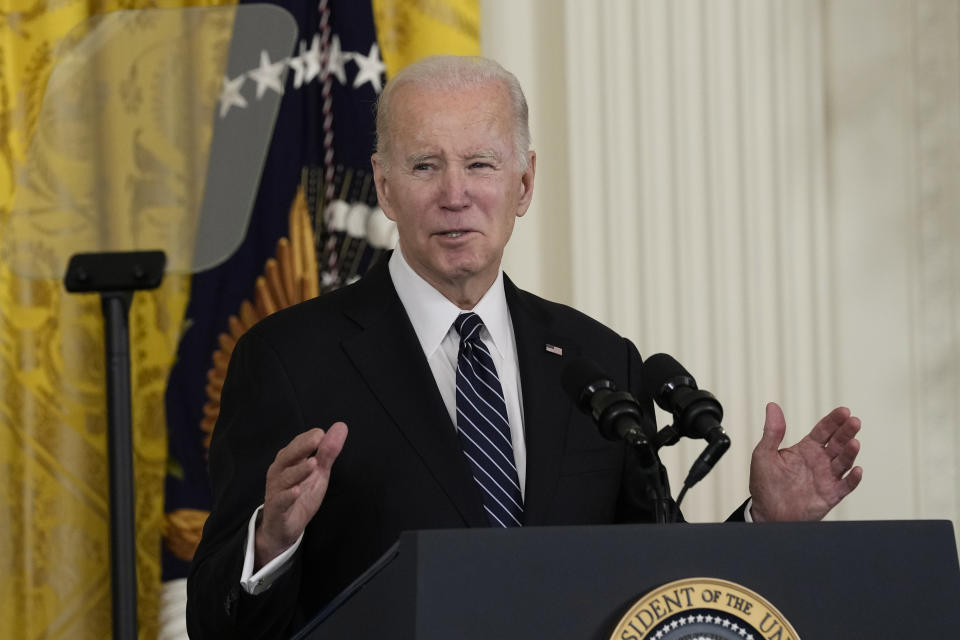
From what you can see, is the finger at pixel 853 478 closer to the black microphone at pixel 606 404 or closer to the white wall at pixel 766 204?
the black microphone at pixel 606 404

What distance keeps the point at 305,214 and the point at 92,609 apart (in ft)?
3.70

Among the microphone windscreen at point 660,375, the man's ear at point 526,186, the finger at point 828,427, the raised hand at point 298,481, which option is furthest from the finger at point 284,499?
the man's ear at point 526,186

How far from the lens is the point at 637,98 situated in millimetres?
3541

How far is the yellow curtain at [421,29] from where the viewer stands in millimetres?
3342

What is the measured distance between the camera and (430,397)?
6.68 feet

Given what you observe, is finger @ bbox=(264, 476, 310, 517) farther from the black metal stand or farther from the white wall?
the white wall

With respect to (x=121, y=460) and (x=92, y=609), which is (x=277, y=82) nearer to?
(x=121, y=460)

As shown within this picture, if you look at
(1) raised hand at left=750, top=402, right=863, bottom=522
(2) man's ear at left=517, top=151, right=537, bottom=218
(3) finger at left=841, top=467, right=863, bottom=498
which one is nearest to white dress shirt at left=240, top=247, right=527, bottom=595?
(2) man's ear at left=517, top=151, right=537, bottom=218

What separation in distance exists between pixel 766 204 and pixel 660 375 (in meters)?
2.06

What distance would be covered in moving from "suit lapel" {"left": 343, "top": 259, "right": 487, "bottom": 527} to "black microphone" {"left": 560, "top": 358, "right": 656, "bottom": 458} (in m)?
0.43

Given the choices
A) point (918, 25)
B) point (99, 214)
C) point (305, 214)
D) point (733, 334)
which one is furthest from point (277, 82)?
point (918, 25)

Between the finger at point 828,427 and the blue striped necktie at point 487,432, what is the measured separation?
476 millimetres

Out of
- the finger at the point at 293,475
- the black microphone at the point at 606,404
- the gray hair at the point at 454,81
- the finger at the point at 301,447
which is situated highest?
the gray hair at the point at 454,81

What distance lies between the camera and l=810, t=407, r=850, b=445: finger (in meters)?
1.75
